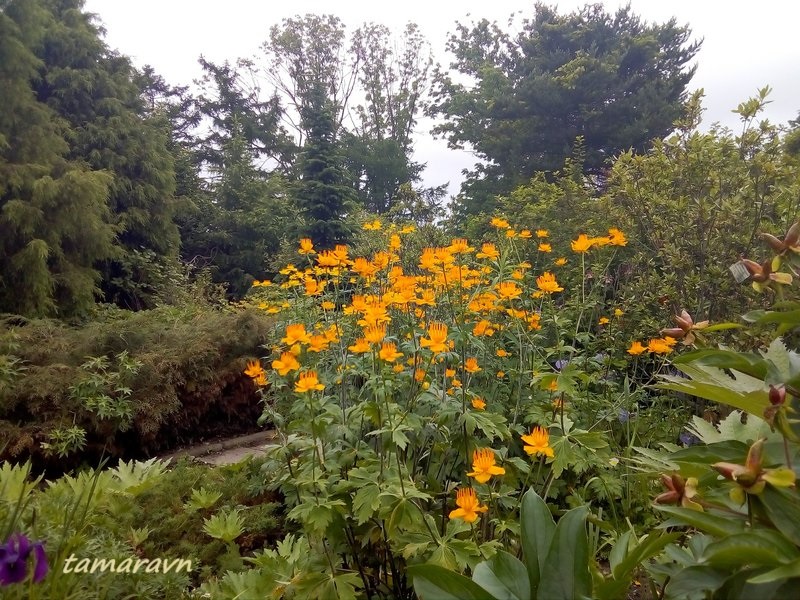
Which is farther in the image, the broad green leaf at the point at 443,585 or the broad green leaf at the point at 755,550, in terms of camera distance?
the broad green leaf at the point at 443,585

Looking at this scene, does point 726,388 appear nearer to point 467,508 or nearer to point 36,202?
point 467,508

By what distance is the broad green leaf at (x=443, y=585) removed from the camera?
778 mm

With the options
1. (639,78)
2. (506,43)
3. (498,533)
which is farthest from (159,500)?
(506,43)

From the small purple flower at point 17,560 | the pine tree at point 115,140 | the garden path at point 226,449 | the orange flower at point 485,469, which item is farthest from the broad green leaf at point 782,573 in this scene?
the pine tree at point 115,140

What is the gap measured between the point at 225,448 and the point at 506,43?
13.9 meters

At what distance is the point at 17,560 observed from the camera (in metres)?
0.94

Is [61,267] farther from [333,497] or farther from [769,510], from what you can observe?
[769,510]

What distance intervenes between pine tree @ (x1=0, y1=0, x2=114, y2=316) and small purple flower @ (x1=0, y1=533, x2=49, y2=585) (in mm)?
6270

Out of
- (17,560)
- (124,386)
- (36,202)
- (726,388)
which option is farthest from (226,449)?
(36,202)

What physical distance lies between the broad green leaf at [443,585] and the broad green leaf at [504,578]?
2 cm

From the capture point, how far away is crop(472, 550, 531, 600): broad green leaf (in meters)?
0.79

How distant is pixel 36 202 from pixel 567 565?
7.51 m

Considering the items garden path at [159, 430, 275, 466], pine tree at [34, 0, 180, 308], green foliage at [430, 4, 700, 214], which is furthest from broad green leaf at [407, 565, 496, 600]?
green foliage at [430, 4, 700, 214]

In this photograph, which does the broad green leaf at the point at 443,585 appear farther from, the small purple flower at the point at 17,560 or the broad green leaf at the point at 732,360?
the small purple flower at the point at 17,560
